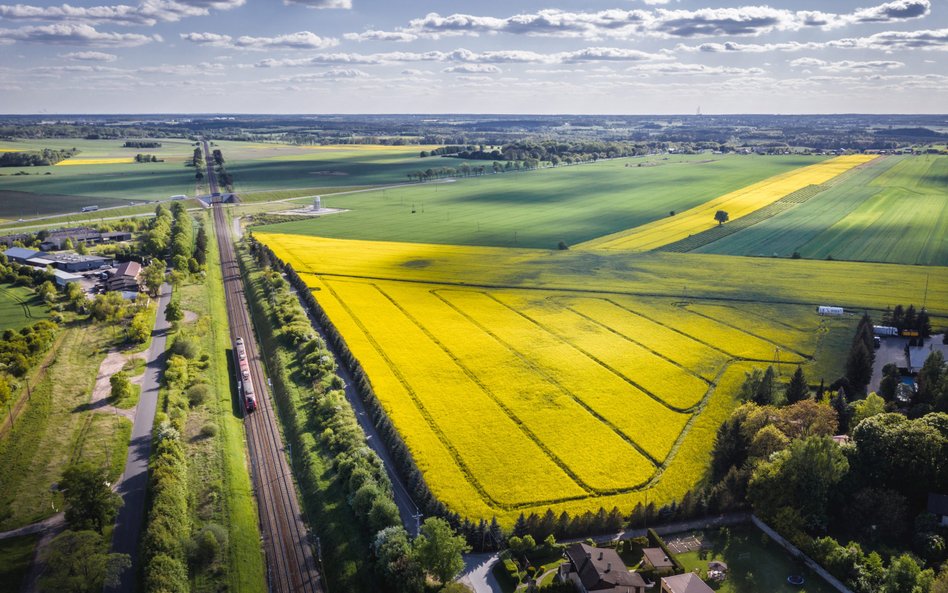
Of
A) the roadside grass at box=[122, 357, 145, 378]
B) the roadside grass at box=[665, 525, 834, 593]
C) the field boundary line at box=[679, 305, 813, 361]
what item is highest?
the field boundary line at box=[679, 305, 813, 361]

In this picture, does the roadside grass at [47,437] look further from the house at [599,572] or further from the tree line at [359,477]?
the house at [599,572]

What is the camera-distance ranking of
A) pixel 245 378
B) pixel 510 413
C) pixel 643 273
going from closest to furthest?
pixel 510 413 < pixel 245 378 < pixel 643 273

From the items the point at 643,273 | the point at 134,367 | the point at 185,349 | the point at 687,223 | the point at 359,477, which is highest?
the point at 687,223

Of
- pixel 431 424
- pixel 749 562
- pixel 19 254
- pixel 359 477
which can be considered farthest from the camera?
pixel 19 254

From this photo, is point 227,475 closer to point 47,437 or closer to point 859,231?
point 47,437

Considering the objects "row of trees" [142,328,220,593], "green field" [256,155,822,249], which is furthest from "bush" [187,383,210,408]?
"green field" [256,155,822,249]

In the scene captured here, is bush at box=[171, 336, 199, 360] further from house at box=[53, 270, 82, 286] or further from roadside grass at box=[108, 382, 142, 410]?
house at box=[53, 270, 82, 286]

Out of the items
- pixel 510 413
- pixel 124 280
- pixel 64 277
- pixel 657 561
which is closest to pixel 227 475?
pixel 510 413

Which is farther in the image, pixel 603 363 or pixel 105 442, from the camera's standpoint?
pixel 603 363
